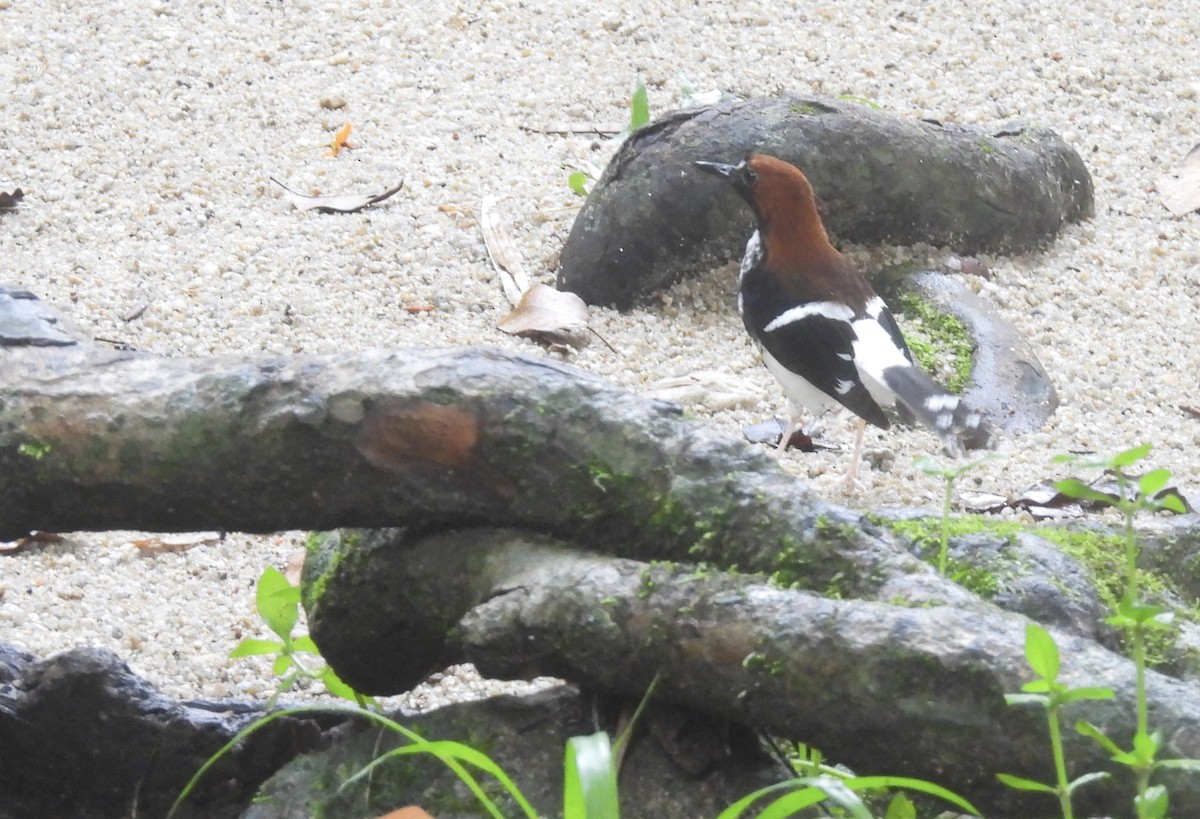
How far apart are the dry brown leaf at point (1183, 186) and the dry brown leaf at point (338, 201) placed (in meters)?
3.15

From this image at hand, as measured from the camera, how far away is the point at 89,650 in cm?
240

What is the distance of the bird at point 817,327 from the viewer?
14.0 feet

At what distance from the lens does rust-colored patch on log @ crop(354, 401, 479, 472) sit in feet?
6.83

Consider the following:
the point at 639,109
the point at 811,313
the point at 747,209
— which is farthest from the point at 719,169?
the point at 639,109

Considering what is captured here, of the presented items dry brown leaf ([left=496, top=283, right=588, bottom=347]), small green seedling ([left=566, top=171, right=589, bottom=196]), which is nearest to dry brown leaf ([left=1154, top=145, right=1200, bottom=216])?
small green seedling ([left=566, top=171, right=589, bottom=196])

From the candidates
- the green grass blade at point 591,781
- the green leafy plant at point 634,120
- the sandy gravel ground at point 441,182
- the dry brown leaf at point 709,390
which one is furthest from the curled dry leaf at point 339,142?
the green grass blade at point 591,781

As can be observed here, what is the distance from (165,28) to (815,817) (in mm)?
6004

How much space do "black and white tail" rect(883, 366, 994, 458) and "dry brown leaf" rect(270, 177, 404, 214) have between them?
230cm

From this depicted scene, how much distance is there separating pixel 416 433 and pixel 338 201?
12.0 ft

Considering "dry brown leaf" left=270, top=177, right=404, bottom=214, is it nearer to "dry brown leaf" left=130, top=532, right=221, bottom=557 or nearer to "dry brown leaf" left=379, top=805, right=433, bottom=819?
"dry brown leaf" left=130, top=532, right=221, bottom=557

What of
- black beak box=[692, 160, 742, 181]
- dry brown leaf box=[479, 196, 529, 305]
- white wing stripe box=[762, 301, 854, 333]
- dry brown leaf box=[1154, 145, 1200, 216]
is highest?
black beak box=[692, 160, 742, 181]

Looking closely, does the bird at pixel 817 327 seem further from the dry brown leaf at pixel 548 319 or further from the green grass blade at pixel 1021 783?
the green grass blade at pixel 1021 783

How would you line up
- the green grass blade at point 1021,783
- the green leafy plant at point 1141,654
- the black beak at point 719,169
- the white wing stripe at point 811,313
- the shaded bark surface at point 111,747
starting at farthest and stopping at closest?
1. the black beak at point 719,169
2. the white wing stripe at point 811,313
3. the shaded bark surface at point 111,747
4. the green grass blade at point 1021,783
5. the green leafy plant at point 1141,654

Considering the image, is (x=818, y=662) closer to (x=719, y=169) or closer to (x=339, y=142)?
(x=719, y=169)
